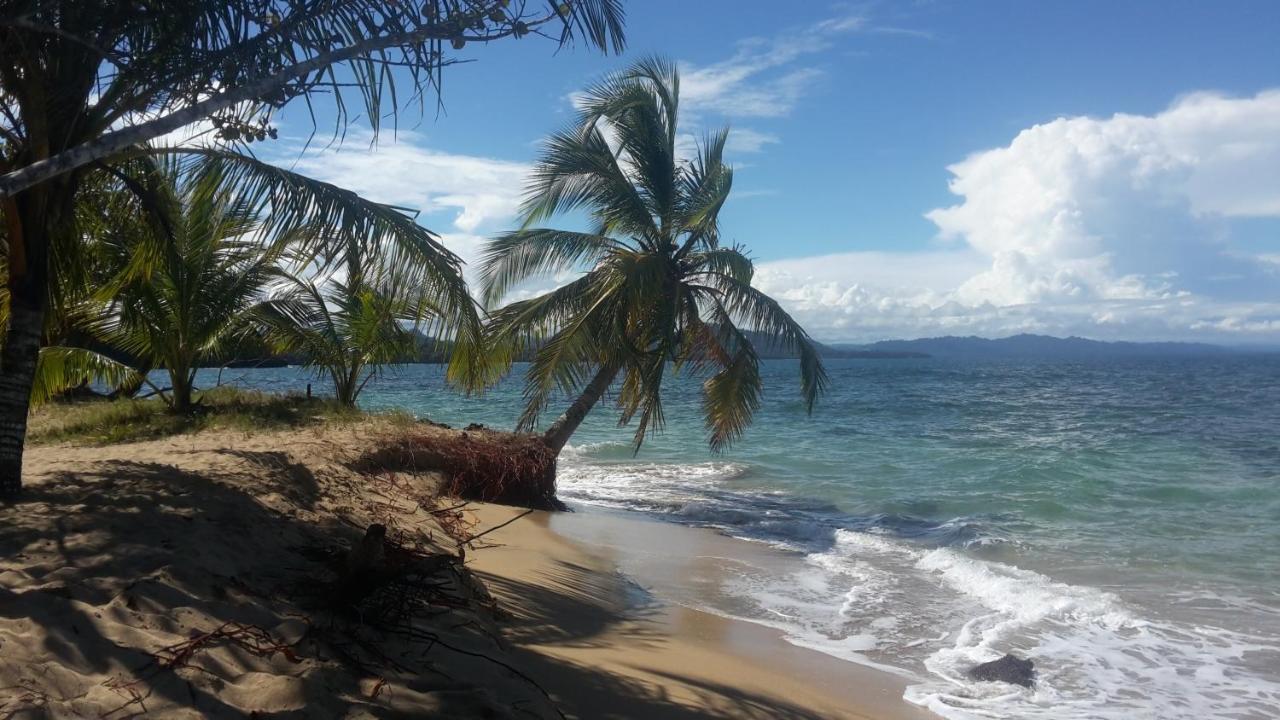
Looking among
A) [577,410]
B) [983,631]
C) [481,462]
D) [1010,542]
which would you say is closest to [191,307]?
[481,462]

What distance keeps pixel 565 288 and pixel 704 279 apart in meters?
2.05

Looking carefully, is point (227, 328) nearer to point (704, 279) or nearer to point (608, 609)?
point (704, 279)

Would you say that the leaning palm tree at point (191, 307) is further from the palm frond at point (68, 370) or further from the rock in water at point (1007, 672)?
the rock in water at point (1007, 672)

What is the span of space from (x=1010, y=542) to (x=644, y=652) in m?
7.15

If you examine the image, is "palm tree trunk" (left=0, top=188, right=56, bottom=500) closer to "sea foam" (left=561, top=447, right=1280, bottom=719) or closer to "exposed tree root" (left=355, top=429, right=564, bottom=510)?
"exposed tree root" (left=355, top=429, right=564, bottom=510)

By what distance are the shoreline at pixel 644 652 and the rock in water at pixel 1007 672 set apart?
63 cm

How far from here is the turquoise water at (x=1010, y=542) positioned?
645cm

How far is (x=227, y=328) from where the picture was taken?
1188 cm

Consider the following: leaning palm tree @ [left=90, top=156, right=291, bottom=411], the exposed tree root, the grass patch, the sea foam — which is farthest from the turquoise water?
leaning palm tree @ [left=90, top=156, right=291, bottom=411]

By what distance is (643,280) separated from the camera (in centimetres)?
1167

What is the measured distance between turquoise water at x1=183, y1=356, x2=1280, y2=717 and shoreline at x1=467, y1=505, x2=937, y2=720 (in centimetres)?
43

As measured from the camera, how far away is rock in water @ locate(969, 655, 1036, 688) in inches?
237

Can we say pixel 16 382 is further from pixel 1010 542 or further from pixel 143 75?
pixel 1010 542

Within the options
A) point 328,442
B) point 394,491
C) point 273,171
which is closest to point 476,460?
point 328,442
